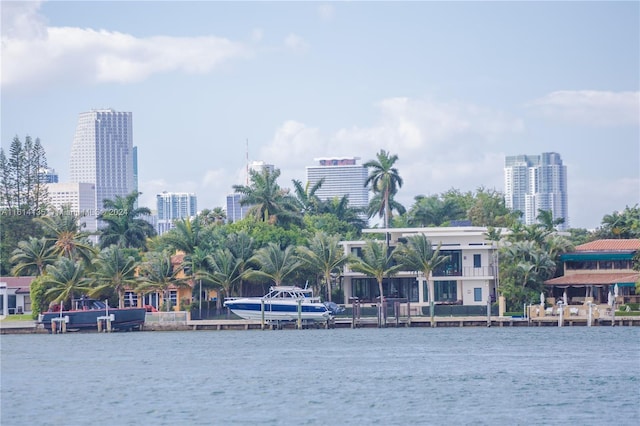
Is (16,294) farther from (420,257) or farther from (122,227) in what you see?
(420,257)

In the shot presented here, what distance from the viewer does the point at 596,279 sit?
89.8 metres

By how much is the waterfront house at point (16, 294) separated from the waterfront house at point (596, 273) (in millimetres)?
42180

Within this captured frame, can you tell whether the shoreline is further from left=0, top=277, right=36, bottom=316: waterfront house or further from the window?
left=0, top=277, right=36, bottom=316: waterfront house

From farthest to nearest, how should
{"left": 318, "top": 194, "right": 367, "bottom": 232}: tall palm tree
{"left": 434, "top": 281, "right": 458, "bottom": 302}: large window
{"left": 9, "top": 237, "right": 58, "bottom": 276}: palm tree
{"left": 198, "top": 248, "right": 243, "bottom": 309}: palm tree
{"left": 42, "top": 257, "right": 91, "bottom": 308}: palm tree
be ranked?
{"left": 318, "top": 194, "right": 367, "bottom": 232}: tall palm tree < {"left": 9, "top": 237, "right": 58, "bottom": 276}: palm tree < {"left": 434, "top": 281, "right": 458, "bottom": 302}: large window < {"left": 198, "top": 248, "right": 243, "bottom": 309}: palm tree < {"left": 42, "top": 257, "right": 91, "bottom": 308}: palm tree

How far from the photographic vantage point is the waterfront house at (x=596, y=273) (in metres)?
89.1

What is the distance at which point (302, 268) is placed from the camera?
91.4 m

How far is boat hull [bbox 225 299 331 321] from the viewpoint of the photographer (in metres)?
83.4

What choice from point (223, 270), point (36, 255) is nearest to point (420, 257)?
point (223, 270)

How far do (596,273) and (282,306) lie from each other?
24563 mm

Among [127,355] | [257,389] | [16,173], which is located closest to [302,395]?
[257,389]

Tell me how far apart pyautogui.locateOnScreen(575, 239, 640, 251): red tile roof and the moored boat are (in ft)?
113

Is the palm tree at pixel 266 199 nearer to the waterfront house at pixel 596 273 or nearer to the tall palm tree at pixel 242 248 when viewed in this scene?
the tall palm tree at pixel 242 248

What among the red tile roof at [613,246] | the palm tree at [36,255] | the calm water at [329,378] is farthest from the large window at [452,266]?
the palm tree at [36,255]

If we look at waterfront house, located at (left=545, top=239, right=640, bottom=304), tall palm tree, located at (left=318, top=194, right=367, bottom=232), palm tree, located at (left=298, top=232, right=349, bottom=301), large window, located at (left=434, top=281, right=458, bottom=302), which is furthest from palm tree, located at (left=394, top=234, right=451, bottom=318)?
tall palm tree, located at (left=318, top=194, right=367, bottom=232)
